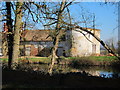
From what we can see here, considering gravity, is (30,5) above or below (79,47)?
above

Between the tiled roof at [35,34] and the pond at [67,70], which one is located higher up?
the tiled roof at [35,34]

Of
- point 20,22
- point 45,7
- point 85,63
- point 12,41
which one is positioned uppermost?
point 45,7

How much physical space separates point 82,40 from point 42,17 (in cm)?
2364

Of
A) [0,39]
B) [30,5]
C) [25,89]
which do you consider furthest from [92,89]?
[0,39]

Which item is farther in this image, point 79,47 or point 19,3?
point 79,47

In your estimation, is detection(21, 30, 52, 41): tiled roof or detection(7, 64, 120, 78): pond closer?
detection(7, 64, 120, 78): pond

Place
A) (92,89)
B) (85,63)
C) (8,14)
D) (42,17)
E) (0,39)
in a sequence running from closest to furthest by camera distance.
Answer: (92,89), (42,17), (8,14), (0,39), (85,63)

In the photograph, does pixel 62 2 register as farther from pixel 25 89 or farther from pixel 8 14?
pixel 25 89

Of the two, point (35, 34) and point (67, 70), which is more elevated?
point (35, 34)

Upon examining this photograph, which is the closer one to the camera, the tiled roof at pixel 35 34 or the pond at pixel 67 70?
the pond at pixel 67 70

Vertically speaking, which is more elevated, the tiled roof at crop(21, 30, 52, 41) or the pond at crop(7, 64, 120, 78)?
the tiled roof at crop(21, 30, 52, 41)

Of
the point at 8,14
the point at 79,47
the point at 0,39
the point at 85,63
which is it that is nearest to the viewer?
the point at 8,14

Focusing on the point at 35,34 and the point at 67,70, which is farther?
the point at 35,34

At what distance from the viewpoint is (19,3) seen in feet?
36.3
